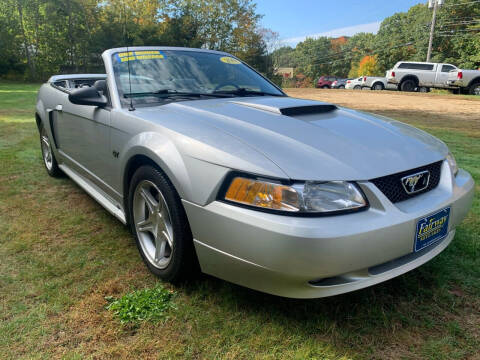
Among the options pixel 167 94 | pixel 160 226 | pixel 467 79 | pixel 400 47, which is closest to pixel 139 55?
pixel 167 94

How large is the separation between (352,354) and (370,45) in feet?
258

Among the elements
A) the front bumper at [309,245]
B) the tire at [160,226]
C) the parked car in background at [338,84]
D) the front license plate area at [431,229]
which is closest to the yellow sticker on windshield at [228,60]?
the tire at [160,226]

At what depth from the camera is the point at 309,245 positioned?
4.75 feet

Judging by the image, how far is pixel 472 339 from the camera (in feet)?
5.65

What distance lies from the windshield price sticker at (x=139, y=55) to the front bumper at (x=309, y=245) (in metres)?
1.51

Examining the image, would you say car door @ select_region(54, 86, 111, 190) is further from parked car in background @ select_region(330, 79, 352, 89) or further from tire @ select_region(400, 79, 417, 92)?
parked car in background @ select_region(330, 79, 352, 89)

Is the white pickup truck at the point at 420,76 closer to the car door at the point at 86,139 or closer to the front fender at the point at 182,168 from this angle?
the car door at the point at 86,139

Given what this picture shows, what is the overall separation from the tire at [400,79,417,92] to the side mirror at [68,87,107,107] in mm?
22372

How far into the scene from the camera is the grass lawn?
165 cm

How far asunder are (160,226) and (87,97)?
1104mm

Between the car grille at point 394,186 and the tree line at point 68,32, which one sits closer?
the car grille at point 394,186

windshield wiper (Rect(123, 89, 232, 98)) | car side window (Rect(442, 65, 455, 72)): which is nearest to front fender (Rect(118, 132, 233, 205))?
windshield wiper (Rect(123, 89, 232, 98))

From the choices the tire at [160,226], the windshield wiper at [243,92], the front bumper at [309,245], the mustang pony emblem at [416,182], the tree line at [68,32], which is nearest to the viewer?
the front bumper at [309,245]

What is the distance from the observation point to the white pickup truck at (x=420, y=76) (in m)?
20.7
